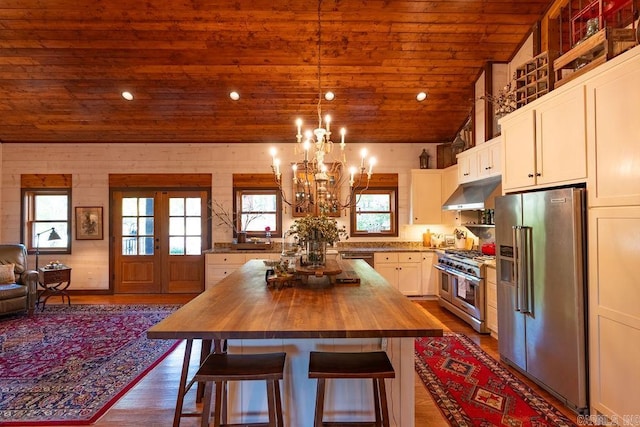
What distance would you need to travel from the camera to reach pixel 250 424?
6.57ft

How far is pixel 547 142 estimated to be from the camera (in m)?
2.81

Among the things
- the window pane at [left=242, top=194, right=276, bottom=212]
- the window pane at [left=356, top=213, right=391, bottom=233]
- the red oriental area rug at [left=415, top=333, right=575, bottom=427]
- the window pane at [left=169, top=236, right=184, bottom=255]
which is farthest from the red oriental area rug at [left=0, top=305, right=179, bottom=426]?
the window pane at [left=356, top=213, right=391, bottom=233]

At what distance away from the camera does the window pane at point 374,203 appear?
6.60 metres

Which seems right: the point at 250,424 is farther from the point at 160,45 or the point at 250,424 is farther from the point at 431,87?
the point at 431,87

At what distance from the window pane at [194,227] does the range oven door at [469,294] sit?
15.0 feet

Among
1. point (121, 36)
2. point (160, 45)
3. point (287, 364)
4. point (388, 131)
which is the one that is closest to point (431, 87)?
point (388, 131)

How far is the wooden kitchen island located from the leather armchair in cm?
420

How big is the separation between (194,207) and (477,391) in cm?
549

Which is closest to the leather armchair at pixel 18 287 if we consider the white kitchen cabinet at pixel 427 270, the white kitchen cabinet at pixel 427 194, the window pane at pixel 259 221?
the window pane at pixel 259 221

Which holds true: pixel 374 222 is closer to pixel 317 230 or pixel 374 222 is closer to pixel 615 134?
pixel 317 230

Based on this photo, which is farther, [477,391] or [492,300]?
[492,300]

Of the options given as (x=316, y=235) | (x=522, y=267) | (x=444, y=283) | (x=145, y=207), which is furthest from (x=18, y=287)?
(x=522, y=267)

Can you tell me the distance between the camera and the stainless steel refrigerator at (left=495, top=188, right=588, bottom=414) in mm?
2439

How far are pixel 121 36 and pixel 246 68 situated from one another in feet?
5.21
